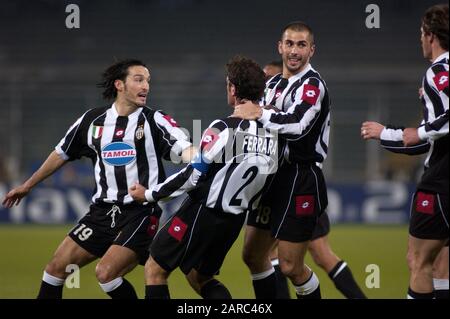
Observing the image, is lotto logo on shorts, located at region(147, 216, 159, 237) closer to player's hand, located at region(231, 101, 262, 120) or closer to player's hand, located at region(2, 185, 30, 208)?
player's hand, located at region(2, 185, 30, 208)

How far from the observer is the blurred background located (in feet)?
58.3

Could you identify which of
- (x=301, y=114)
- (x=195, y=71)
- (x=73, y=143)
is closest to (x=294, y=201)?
(x=301, y=114)

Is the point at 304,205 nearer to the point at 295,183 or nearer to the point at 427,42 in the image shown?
the point at 295,183

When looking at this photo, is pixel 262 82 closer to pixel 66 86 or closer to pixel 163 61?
pixel 66 86

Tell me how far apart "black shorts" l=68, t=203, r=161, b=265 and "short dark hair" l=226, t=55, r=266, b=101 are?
4.33 feet

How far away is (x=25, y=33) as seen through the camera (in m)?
22.4

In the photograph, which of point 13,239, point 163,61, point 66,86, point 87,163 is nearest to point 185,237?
point 13,239

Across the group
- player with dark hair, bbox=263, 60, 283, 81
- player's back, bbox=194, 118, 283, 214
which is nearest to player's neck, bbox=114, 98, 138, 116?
player's back, bbox=194, 118, 283, 214

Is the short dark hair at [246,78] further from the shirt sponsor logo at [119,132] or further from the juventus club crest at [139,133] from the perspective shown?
the shirt sponsor logo at [119,132]

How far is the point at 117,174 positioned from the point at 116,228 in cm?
44

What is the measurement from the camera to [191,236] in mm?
6172

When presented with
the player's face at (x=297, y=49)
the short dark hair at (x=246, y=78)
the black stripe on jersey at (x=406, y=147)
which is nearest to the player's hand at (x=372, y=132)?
the black stripe on jersey at (x=406, y=147)

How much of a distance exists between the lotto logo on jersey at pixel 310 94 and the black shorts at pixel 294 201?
567 millimetres

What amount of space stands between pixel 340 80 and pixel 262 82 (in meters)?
14.9
